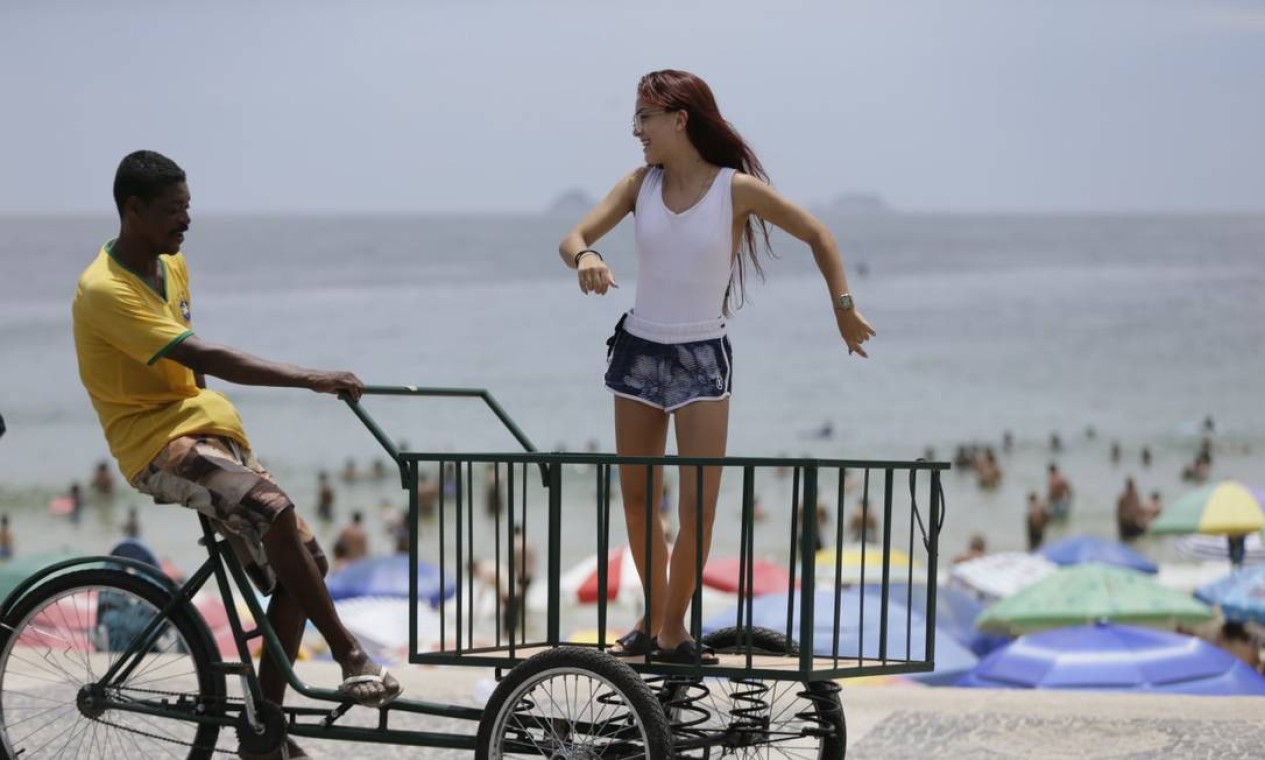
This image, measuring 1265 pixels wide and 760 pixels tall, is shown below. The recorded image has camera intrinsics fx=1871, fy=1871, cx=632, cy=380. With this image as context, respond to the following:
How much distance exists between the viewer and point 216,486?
16.0 feet

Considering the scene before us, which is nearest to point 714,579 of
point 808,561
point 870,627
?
point 870,627

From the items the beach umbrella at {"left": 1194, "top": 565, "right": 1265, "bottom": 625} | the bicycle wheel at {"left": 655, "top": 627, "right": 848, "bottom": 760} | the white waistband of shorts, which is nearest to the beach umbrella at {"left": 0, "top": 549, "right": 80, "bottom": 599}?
the bicycle wheel at {"left": 655, "top": 627, "right": 848, "bottom": 760}

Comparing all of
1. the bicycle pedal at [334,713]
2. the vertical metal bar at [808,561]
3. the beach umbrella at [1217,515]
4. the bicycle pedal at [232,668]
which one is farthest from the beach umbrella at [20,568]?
the beach umbrella at [1217,515]

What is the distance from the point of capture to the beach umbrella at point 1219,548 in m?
21.6

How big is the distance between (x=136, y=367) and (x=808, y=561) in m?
1.89

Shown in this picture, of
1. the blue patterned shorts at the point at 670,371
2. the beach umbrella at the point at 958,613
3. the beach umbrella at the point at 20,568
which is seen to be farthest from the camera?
the beach umbrella at the point at 958,613

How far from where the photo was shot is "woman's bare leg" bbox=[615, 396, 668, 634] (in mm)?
4812

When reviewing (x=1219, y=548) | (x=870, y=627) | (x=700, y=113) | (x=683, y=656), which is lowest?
(x=1219, y=548)

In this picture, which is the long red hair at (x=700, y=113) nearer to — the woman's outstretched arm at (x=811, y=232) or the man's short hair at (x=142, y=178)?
the woman's outstretched arm at (x=811, y=232)

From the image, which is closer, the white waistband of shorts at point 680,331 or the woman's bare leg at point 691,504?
the woman's bare leg at point 691,504

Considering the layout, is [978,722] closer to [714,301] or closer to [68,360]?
[714,301]

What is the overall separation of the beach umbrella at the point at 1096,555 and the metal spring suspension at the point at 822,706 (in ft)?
50.2

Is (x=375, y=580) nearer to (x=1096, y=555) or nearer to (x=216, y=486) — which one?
(x=1096, y=555)

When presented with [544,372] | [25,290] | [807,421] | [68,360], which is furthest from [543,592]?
[25,290]
